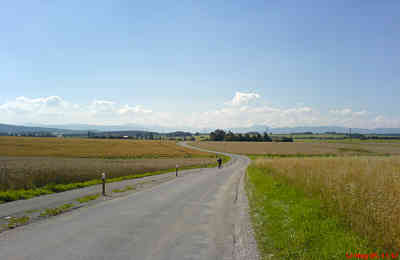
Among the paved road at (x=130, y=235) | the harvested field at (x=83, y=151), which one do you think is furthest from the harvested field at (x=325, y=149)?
the paved road at (x=130, y=235)

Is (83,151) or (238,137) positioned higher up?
(238,137)

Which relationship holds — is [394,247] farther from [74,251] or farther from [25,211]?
[25,211]

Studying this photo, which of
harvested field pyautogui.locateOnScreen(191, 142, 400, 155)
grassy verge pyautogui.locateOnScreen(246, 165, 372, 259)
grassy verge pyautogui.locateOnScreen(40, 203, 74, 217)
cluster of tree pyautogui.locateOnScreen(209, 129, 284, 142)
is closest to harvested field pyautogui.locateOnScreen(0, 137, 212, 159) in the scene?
harvested field pyautogui.locateOnScreen(191, 142, 400, 155)

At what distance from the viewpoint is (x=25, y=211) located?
9453mm

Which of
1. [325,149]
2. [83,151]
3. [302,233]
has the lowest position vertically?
[325,149]

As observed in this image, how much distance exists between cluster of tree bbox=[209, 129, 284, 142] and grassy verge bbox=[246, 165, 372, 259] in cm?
13878

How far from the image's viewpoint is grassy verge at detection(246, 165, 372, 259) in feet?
17.3

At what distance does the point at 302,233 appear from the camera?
20.8 ft

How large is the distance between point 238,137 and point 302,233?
14769 centimetres

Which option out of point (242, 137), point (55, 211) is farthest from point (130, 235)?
point (242, 137)

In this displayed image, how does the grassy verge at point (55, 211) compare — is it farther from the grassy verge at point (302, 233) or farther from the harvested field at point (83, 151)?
the harvested field at point (83, 151)

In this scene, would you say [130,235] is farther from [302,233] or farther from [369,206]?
[369,206]

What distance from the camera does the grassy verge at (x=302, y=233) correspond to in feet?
17.3

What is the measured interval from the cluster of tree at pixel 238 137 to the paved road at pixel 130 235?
455 feet
